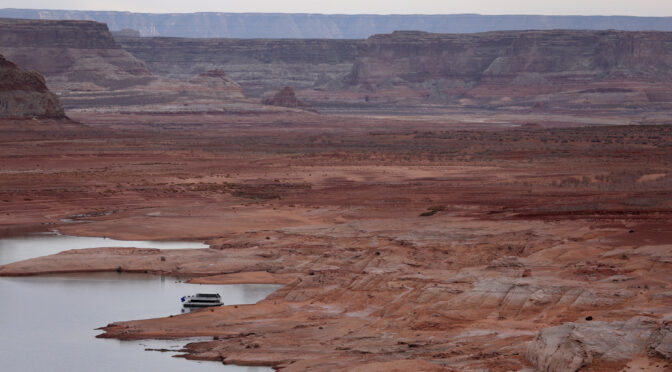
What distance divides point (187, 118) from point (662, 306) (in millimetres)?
137008

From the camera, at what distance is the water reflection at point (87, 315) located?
25.7m

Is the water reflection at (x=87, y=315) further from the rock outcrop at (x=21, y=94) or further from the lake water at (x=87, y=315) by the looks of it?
the rock outcrop at (x=21, y=94)

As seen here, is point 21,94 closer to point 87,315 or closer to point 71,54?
point 71,54

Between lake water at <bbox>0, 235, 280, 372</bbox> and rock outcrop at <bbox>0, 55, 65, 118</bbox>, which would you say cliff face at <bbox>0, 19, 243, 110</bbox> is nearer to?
rock outcrop at <bbox>0, 55, 65, 118</bbox>

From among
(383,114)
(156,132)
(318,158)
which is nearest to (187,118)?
(156,132)

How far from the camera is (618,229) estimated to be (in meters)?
37.5

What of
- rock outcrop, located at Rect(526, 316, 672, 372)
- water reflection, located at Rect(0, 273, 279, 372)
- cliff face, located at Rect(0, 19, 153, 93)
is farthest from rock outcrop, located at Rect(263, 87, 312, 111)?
rock outcrop, located at Rect(526, 316, 672, 372)

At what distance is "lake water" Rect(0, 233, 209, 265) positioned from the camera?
41812 millimetres

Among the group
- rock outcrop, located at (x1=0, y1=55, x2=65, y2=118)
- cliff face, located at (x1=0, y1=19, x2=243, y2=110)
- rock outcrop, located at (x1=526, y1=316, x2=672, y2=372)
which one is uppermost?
cliff face, located at (x1=0, y1=19, x2=243, y2=110)

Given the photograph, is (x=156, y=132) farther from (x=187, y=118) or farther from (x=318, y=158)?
(x=318, y=158)

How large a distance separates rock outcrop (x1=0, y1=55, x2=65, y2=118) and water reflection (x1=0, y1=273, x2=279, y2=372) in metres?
83.0

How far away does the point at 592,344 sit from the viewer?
69.7 ft

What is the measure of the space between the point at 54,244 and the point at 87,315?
540 inches

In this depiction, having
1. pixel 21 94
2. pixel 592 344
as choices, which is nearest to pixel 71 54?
pixel 21 94
